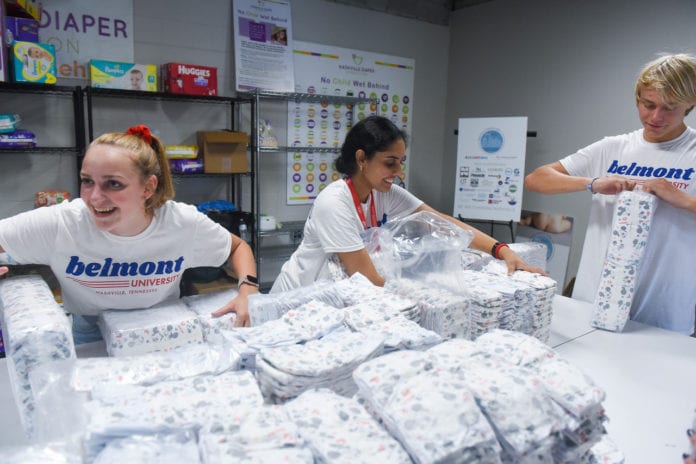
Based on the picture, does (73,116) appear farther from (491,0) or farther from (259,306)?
(491,0)

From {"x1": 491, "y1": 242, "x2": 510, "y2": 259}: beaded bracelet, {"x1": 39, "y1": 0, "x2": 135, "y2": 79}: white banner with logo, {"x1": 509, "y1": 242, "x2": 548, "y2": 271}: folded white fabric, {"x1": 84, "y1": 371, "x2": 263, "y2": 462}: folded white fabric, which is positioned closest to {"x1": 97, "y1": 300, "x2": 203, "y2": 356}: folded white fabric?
{"x1": 84, "y1": 371, "x2": 263, "y2": 462}: folded white fabric

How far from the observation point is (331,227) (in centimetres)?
185

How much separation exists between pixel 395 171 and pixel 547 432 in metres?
1.34

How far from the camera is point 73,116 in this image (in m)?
3.43

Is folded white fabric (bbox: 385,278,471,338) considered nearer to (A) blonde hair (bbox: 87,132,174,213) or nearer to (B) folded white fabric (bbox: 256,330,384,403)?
(B) folded white fabric (bbox: 256,330,384,403)

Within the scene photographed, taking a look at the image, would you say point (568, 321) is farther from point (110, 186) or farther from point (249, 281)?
point (110, 186)

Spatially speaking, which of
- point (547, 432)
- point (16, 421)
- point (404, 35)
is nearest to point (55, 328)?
point (16, 421)

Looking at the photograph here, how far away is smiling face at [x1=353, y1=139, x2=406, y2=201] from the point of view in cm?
197

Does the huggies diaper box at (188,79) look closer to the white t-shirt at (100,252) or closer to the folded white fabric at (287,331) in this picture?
the white t-shirt at (100,252)

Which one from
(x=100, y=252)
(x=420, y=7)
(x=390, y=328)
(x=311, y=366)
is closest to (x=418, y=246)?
(x=390, y=328)

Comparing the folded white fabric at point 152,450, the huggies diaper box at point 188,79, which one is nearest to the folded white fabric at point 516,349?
the folded white fabric at point 152,450

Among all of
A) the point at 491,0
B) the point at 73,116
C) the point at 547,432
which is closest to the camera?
the point at 547,432

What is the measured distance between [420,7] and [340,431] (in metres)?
5.13

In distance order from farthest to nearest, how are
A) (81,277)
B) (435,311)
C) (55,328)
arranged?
(81,277) < (435,311) < (55,328)
